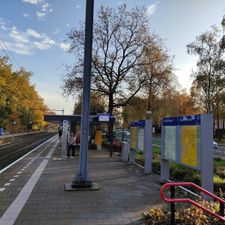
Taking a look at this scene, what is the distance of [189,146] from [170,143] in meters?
1.72

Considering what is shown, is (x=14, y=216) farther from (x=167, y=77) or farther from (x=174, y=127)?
(x=167, y=77)

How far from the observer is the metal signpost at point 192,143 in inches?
325

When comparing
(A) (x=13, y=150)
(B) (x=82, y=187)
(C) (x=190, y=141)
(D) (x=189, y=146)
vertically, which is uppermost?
(C) (x=190, y=141)

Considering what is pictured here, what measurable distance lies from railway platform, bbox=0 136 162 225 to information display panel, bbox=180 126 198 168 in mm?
1162

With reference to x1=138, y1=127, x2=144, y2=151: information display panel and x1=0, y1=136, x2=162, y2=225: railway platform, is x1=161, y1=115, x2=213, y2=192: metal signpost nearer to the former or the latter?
x1=0, y1=136, x2=162, y2=225: railway platform

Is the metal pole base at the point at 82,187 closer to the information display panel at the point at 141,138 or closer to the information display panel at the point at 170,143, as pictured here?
the information display panel at the point at 170,143

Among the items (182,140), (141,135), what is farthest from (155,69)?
(182,140)

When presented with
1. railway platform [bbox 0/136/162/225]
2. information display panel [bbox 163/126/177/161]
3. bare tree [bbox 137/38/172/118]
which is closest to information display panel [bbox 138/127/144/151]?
railway platform [bbox 0/136/162/225]

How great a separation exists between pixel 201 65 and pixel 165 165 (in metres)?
38.3

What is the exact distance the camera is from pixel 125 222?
6691 millimetres

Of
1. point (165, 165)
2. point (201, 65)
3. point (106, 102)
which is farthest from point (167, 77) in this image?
point (165, 165)

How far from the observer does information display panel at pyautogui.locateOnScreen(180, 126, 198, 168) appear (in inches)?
344

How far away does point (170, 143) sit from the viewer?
10859mm

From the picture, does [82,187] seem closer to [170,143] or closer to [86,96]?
[86,96]
